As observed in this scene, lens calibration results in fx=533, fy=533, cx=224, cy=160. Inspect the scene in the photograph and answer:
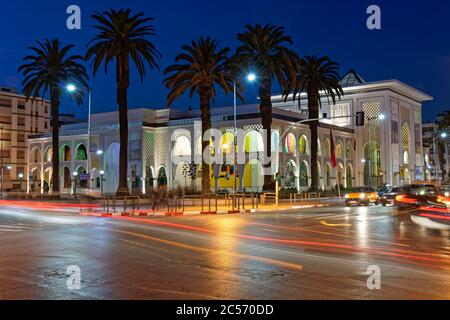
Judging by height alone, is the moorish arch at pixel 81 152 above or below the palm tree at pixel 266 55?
below

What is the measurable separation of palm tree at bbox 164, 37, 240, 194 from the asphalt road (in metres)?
26.2

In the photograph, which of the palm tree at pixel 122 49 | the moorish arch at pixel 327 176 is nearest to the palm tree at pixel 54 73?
the palm tree at pixel 122 49

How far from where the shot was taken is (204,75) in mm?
44781

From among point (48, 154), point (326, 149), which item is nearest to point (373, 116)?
point (326, 149)

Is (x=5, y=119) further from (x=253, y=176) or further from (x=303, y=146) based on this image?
(x=303, y=146)

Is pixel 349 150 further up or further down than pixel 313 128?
further down

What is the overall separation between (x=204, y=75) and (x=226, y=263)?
34764 millimetres

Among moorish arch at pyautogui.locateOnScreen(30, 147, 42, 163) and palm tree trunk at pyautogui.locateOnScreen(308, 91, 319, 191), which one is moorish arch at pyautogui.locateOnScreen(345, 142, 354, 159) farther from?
moorish arch at pyautogui.locateOnScreen(30, 147, 42, 163)

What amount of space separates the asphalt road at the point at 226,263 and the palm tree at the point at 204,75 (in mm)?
26166

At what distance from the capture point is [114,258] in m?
12.3

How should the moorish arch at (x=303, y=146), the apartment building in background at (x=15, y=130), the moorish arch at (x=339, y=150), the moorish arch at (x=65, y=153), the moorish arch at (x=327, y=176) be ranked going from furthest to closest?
the apartment building in background at (x=15, y=130)
the moorish arch at (x=339, y=150)
the moorish arch at (x=65, y=153)
the moorish arch at (x=327, y=176)
the moorish arch at (x=303, y=146)

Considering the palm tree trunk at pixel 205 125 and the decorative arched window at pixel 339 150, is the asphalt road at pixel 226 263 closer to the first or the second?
the palm tree trunk at pixel 205 125

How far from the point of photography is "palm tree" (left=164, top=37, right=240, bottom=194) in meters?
44.9

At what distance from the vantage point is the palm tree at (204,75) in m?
44.9
